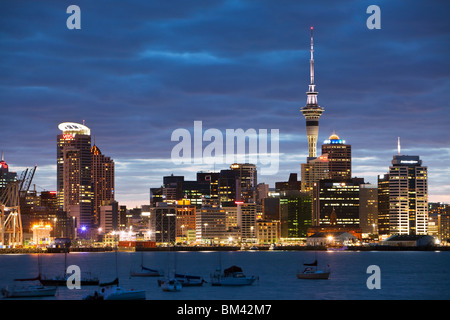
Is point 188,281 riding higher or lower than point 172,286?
higher

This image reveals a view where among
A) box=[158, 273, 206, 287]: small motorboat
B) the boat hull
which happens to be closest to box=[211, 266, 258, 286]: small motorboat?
box=[158, 273, 206, 287]: small motorboat

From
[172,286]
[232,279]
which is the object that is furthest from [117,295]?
[232,279]

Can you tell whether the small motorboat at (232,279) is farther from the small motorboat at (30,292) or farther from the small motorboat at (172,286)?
the small motorboat at (30,292)

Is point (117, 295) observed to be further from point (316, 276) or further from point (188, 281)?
point (316, 276)

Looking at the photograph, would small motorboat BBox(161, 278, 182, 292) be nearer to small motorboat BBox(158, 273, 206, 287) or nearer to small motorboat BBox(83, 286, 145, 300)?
small motorboat BBox(158, 273, 206, 287)

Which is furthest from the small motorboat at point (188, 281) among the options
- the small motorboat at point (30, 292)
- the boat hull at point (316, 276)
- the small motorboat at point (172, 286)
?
the boat hull at point (316, 276)

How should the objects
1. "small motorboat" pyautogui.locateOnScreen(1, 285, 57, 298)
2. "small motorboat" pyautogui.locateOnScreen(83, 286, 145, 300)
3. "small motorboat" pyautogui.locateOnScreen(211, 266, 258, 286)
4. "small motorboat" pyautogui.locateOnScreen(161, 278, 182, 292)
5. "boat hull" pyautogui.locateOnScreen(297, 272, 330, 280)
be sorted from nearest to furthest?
"small motorboat" pyautogui.locateOnScreen(83, 286, 145, 300) → "small motorboat" pyautogui.locateOnScreen(1, 285, 57, 298) → "small motorboat" pyautogui.locateOnScreen(161, 278, 182, 292) → "small motorboat" pyautogui.locateOnScreen(211, 266, 258, 286) → "boat hull" pyautogui.locateOnScreen(297, 272, 330, 280)

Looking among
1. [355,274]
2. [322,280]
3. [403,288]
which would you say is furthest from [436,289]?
[355,274]

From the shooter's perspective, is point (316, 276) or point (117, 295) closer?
point (117, 295)
